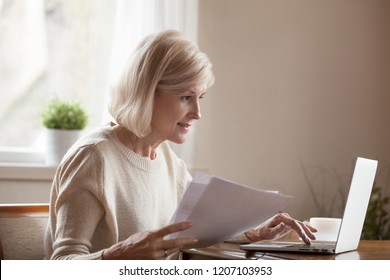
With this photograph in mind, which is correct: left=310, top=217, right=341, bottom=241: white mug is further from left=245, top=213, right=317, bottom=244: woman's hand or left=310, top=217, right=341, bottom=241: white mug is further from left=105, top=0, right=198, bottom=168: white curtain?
left=105, top=0, right=198, bottom=168: white curtain

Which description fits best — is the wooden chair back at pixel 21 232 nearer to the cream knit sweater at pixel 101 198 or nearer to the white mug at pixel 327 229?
the cream knit sweater at pixel 101 198

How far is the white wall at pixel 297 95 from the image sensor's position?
12.1 feet

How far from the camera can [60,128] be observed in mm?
3273

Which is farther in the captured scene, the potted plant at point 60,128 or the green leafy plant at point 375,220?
the green leafy plant at point 375,220

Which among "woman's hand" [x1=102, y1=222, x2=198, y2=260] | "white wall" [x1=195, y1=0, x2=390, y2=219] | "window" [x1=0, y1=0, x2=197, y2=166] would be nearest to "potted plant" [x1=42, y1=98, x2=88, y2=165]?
"window" [x1=0, y1=0, x2=197, y2=166]

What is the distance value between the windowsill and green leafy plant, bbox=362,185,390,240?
5.66ft

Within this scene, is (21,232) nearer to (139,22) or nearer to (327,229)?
(327,229)

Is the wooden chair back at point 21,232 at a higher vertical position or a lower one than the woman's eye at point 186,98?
lower

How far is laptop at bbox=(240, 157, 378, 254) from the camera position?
1.59m

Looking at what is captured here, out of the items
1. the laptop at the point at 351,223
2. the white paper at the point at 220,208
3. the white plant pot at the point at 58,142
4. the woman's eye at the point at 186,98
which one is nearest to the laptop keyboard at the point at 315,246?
the laptop at the point at 351,223

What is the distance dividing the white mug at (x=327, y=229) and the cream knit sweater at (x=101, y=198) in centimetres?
43

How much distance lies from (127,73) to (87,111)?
1.75 meters

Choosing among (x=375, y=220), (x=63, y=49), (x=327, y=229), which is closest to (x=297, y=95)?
(x=375, y=220)

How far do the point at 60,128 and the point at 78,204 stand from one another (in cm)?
170
